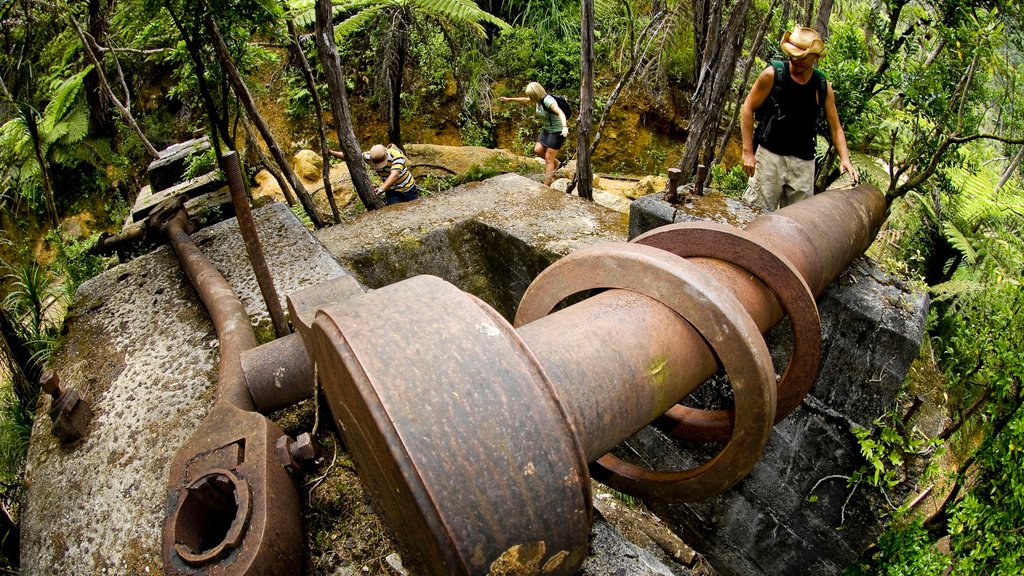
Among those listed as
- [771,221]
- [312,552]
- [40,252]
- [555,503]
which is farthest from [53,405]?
[40,252]

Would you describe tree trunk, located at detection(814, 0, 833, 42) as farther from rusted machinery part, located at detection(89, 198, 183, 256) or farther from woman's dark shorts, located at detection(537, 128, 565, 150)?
rusted machinery part, located at detection(89, 198, 183, 256)

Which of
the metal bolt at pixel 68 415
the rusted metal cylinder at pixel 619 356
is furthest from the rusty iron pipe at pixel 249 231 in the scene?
the rusted metal cylinder at pixel 619 356

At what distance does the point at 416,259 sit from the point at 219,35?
1979 mm

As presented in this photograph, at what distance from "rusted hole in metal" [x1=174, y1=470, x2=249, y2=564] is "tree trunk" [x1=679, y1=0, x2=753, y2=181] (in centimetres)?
443

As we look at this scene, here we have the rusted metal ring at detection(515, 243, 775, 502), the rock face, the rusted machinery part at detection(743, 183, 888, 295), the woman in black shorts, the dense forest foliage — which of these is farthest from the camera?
the woman in black shorts

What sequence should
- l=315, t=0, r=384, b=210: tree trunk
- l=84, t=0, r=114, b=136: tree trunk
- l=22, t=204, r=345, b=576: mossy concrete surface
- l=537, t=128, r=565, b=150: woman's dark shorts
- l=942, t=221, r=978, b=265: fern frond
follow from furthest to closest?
l=537, t=128, r=565, b=150: woman's dark shorts, l=84, t=0, r=114, b=136: tree trunk, l=942, t=221, r=978, b=265: fern frond, l=315, t=0, r=384, b=210: tree trunk, l=22, t=204, r=345, b=576: mossy concrete surface

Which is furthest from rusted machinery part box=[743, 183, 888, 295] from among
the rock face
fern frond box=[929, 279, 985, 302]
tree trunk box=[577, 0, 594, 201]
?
tree trunk box=[577, 0, 594, 201]

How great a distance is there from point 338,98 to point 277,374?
3208 mm

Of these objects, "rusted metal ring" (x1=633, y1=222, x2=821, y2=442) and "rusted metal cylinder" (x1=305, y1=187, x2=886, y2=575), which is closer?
"rusted metal cylinder" (x1=305, y1=187, x2=886, y2=575)

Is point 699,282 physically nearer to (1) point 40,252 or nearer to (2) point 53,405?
(2) point 53,405

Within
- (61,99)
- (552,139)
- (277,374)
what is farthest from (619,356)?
(61,99)

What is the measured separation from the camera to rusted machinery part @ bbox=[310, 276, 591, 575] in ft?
3.13

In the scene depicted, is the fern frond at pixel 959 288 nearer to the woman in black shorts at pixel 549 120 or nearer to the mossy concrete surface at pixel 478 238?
the mossy concrete surface at pixel 478 238

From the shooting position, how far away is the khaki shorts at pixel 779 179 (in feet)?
12.5
